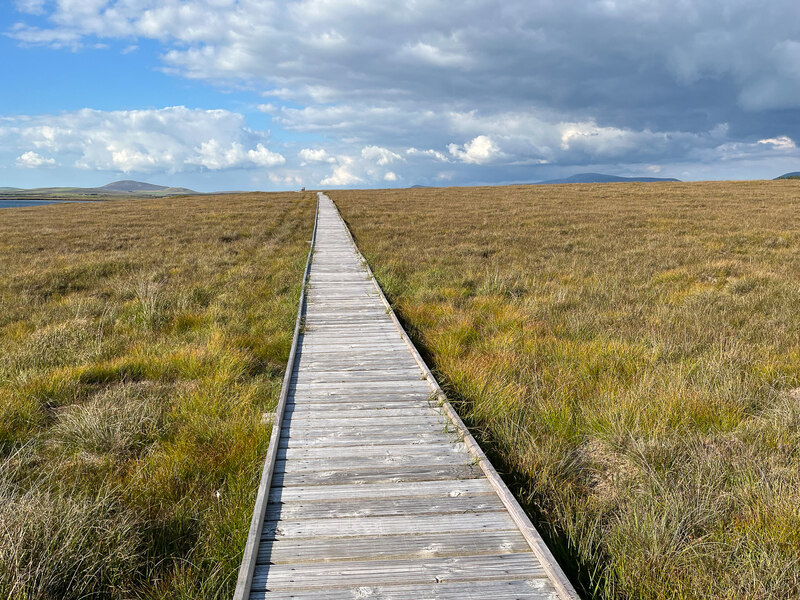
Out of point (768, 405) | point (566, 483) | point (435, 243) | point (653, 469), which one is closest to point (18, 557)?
point (566, 483)

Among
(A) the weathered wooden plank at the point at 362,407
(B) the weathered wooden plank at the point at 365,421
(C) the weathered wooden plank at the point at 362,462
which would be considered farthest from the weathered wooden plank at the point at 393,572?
(A) the weathered wooden plank at the point at 362,407

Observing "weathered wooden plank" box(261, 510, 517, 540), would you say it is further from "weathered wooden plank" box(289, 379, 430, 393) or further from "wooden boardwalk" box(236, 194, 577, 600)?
"weathered wooden plank" box(289, 379, 430, 393)

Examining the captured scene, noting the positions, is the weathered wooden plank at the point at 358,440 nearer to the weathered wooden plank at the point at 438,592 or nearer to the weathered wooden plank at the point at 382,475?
the weathered wooden plank at the point at 382,475

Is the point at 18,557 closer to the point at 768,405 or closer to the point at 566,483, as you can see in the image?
the point at 566,483

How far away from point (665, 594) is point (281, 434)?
292 centimetres

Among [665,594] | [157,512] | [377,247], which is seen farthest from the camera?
[377,247]

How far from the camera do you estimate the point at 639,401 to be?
4.36 metres

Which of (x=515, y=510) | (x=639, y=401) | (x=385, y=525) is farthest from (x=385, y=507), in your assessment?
(x=639, y=401)

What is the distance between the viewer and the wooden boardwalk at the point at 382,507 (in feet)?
7.95

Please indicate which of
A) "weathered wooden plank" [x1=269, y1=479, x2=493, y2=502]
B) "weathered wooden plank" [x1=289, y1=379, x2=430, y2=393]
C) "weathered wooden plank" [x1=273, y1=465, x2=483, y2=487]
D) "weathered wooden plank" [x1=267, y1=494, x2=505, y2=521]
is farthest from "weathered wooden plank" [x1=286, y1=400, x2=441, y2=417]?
"weathered wooden plank" [x1=267, y1=494, x2=505, y2=521]

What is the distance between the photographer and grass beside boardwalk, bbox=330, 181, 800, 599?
2615mm

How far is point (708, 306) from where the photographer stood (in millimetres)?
7895

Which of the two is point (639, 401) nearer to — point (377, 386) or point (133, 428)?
point (377, 386)

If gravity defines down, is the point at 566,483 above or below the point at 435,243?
below
